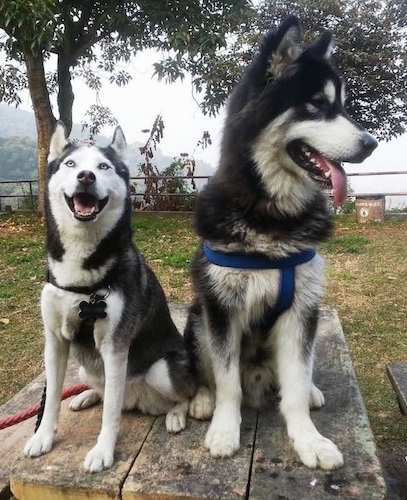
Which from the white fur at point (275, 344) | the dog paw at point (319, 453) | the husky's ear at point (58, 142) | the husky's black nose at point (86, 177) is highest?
the husky's ear at point (58, 142)

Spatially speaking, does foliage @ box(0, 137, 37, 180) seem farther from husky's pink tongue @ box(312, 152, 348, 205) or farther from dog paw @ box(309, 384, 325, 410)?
husky's pink tongue @ box(312, 152, 348, 205)

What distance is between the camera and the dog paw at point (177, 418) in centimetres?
198

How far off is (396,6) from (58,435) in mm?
12081

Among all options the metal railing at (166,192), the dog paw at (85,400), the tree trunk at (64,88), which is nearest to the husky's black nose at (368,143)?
the dog paw at (85,400)

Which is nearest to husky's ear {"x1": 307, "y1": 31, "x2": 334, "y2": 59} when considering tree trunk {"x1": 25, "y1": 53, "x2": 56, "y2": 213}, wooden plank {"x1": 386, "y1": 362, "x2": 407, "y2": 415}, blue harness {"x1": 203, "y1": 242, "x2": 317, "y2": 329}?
blue harness {"x1": 203, "y1": 242, "x2": 317, "y2": 329}

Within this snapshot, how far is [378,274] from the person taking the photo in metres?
6.12

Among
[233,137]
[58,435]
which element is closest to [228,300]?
[233,137]

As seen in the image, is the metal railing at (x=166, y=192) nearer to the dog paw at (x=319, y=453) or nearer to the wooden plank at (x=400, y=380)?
the wooden plank at (x=400, y=380)

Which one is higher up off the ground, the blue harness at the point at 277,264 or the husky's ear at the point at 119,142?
the husky's ear at the point at 119,142

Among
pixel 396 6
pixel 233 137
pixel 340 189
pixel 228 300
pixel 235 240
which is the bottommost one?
pixel 228 300

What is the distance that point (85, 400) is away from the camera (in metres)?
2.24

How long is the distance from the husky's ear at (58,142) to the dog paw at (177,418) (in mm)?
1180

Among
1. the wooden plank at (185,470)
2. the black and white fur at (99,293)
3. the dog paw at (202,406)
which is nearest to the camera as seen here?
the wooden plank at (185,470)

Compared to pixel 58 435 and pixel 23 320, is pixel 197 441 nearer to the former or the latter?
pixel 58 435
